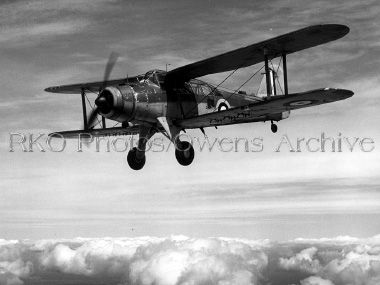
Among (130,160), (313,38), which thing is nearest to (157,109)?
(130,160)

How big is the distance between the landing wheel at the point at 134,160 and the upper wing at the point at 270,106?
1.86 metres

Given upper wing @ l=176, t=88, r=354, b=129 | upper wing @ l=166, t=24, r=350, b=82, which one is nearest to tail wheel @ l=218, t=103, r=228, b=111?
upper wing @ l=176, t=88, r=354, b=129

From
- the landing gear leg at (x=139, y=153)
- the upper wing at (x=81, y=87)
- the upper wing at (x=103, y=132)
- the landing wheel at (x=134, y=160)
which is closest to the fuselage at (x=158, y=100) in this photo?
the landing gear leg at (x=139, y=153)

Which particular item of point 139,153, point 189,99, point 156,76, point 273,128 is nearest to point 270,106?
point 189,99

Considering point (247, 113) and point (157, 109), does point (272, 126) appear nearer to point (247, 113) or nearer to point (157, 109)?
point (247, 113)

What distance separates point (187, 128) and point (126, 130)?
2.36 m

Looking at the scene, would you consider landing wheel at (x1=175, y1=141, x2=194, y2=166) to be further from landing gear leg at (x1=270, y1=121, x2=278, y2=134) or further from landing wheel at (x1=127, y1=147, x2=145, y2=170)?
landing gear leg at (x1=270, y1=121, x2=278, y2=134)

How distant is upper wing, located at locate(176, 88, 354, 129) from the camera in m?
13.7

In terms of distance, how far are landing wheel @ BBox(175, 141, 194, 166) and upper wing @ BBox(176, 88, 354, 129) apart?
873 mm

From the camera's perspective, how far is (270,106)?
14.9 meters

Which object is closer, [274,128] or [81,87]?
[81,87]

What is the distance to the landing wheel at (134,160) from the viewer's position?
16703 millimetres

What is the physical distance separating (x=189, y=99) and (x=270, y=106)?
9.82 feet

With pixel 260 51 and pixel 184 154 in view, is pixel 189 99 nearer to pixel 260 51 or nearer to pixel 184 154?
pixel 184 154
